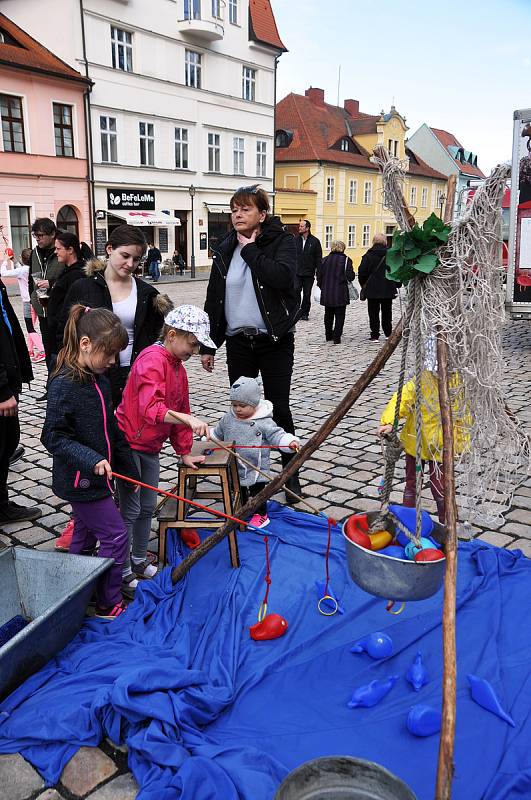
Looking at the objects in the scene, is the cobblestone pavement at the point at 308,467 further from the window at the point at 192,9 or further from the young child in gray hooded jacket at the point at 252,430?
the window at the point at 192,9

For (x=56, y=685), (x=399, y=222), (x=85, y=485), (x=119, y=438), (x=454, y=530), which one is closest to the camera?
(x=454, y=530)

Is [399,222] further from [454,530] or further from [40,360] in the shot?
[40,360]

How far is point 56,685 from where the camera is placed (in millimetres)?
2670

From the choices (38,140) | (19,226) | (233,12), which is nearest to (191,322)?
(19,226)

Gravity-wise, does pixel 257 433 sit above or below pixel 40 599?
above

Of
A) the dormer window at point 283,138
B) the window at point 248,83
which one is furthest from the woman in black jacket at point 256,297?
the dormer window at point 283,138

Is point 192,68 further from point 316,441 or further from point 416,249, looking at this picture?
point 416,249

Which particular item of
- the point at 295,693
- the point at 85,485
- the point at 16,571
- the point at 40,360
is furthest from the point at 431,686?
the point at 40,360

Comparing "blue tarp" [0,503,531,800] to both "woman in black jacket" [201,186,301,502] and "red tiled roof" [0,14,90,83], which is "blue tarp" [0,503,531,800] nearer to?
"woman in black jacket" [201,186,301,502]

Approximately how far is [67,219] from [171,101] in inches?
308

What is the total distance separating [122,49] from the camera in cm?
2680

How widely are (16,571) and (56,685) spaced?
69cm

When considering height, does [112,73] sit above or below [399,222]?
above

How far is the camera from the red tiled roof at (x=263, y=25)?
32250 millimetres
